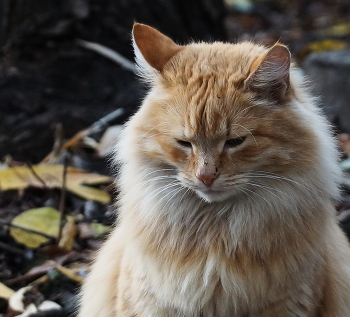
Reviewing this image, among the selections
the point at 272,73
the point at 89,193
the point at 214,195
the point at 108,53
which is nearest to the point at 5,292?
the point at 89,193

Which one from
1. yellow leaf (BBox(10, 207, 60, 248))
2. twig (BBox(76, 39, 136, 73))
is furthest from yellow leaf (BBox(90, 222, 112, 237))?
twig (BBox(76, 39, 136, 73))

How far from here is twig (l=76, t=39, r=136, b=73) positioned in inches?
221

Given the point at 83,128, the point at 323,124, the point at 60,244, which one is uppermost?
the point at 323,124

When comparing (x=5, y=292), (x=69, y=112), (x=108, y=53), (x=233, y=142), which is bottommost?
(x=5, y=292)

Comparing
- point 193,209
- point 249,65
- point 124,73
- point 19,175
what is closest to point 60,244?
point 19,175

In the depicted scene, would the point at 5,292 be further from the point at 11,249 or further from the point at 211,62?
the point at 211,62

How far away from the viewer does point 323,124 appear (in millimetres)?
2779

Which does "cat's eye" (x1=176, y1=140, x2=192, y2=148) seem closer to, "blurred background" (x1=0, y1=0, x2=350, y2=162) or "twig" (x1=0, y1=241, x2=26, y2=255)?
"twig" (x1=0, y1=241, x2=26, y2=255)

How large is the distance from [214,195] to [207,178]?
13 centimetres

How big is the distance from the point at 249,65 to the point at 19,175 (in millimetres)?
2322

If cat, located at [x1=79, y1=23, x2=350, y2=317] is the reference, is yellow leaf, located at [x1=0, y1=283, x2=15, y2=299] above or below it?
below

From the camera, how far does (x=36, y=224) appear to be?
3941 millimetres

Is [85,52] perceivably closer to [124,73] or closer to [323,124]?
[124,73]

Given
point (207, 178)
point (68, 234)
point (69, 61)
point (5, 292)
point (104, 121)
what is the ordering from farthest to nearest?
point (69, 61) → point (104, 121) → point (68, 234) → point (5, 292) → point (207, 178)
